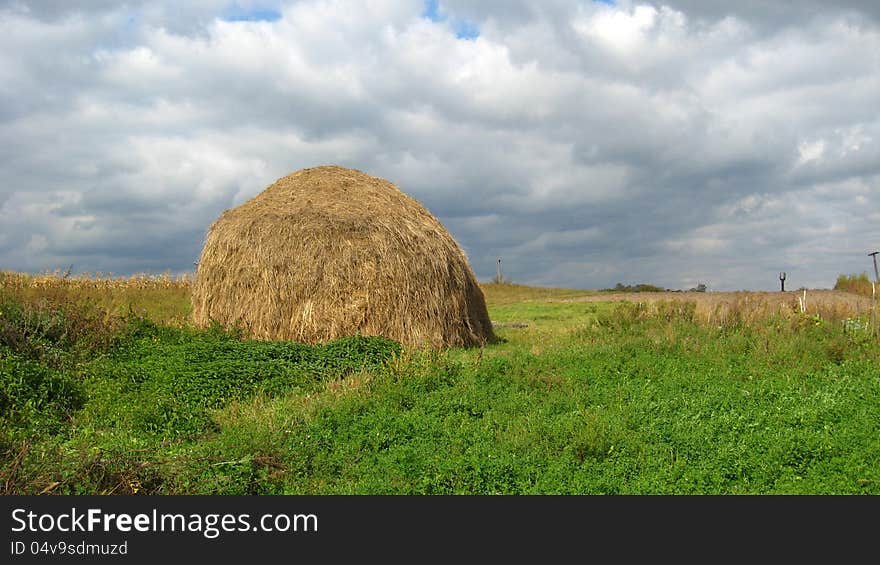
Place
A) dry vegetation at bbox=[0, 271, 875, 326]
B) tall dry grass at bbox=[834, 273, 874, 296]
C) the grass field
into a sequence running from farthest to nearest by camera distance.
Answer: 1. tall dry grass at bbox=[834, 273, 874, 296]
2. dry vegetation at bbox=[0, 271, 875, 326]
3. the grass field

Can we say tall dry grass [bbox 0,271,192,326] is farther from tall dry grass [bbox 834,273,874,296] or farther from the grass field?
tall dry grass [bbox 834,273,874,296]

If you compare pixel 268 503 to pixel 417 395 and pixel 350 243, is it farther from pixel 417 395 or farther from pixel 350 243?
pixel 350 243

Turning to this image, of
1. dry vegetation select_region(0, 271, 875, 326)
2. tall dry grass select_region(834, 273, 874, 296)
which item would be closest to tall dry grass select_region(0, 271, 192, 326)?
dry vegetation select_region(0, 271, 875, 326)

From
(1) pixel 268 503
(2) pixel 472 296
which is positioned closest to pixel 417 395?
(1) pixel 268 503

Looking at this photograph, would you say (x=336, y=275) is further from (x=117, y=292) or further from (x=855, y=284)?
(x=855, y=284)

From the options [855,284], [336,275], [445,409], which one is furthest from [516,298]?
[445,409]

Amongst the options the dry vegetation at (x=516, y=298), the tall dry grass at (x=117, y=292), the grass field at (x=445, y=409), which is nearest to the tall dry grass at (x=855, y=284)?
the dry vegetation at (x=516, y=298)

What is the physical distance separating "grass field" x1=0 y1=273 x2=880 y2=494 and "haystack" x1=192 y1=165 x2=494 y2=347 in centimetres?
102

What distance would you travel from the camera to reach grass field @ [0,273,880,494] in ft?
20.7

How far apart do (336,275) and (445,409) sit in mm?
5802

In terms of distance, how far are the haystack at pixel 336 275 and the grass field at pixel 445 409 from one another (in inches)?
40.3

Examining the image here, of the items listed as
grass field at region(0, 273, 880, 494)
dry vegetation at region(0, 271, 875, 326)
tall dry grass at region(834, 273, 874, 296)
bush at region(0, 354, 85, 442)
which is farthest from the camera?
tall dry grass at region(834, 273, 874, 296)

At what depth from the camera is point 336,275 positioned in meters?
13.6

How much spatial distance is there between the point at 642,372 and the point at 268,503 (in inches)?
240
